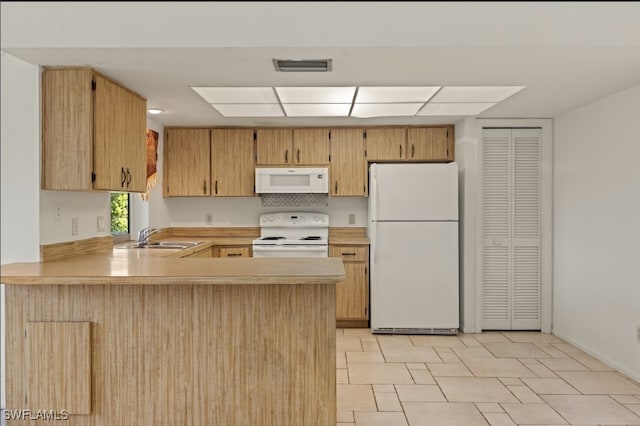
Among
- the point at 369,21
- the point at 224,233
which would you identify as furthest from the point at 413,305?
the point at 369,21

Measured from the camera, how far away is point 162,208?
5289 millimetres

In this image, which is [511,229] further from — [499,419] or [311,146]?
[499,419]

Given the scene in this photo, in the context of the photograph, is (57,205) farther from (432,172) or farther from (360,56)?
(432,172)

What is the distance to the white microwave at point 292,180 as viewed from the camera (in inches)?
202

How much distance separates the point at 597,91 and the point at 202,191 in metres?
3.72

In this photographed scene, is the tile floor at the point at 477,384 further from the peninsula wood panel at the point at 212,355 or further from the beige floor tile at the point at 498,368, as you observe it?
the peninsula wood panel at the point at 212,355

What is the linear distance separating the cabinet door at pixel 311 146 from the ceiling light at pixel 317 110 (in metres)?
0.78

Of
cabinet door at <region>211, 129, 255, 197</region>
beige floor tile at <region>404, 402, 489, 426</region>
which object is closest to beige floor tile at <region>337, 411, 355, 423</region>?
beige floor tile at <region>404, 402, 489, 426</region>

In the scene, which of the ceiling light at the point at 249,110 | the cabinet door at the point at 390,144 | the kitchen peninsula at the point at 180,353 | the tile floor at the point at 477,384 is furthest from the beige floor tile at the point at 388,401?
the cabinet door at the point at 390,144

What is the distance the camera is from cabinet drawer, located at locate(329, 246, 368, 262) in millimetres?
4965

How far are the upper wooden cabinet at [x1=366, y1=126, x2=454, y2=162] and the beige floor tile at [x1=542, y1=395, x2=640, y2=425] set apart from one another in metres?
2.66

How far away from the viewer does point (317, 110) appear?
4.13 meters

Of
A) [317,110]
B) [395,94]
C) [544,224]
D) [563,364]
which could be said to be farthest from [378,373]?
[544,224]

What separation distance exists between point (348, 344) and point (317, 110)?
6.87 ft
